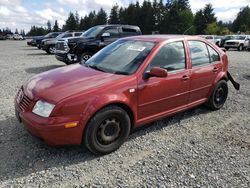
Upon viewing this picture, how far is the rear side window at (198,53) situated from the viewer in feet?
17.4

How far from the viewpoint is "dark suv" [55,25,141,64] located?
472 inches

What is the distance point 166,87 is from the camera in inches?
185

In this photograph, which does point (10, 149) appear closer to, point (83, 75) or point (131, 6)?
point (83, 75)

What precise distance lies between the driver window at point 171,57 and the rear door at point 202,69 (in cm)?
27

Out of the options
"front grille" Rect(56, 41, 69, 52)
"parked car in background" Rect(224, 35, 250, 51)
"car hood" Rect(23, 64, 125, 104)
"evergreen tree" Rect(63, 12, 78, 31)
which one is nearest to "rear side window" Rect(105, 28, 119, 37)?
Result: "front grille" Rect(56, 41, 69, 52)

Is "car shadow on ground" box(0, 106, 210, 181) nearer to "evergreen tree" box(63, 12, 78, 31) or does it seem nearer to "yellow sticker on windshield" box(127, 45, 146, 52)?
"yellow sticker on windshield" box(127, 45, 146, 52)

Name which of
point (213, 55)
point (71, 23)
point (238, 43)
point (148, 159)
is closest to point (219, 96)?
point (213, 55)

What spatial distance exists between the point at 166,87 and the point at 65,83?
5.40ft

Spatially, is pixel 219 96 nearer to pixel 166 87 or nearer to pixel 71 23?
pixel 166 87

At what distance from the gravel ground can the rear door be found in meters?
0.54

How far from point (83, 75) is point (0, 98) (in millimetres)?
3548

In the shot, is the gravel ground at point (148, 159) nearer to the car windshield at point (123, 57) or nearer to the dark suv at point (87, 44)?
the car windshield at point (123, 57)

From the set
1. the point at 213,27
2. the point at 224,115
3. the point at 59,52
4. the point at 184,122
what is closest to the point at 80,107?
the point at 184,122

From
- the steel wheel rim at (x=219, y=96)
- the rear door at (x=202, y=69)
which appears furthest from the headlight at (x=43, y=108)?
the steel wheel rim at (x=219, y=96)
